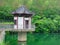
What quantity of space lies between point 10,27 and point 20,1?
838 inches

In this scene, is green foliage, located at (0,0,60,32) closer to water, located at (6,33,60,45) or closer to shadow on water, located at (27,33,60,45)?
shadow on water, located at (27,33,60,45)

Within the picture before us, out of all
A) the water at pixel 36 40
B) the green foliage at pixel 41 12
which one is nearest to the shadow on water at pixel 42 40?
the water at pixel 36 40

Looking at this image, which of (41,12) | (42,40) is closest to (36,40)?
(42,40)

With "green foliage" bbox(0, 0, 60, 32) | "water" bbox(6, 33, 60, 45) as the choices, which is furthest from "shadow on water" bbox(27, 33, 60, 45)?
"green foliage" bbox(0, 0, 60, 32)

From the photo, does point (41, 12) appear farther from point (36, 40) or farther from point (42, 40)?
point (36, 40)

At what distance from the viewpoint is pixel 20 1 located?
4944 centimetres

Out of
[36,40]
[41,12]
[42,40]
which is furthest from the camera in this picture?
[41,12]

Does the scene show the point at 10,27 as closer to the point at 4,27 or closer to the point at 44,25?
the point at 4,27

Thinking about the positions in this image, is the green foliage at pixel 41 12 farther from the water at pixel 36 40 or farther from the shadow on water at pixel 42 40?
the water at pixel 36 40

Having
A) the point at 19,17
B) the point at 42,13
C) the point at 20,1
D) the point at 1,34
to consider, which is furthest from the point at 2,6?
the point at 1,34

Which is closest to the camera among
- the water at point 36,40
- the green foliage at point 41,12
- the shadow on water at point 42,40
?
the water at point 36,40

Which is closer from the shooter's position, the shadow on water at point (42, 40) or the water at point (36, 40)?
the water at point (36, 40)

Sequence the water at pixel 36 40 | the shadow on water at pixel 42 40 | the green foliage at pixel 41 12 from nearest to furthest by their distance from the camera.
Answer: the water at pixel 36 40, the shadow on water at pixel 42 40, the green foliage at pixel 41 12

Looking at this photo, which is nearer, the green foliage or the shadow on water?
the shadow on water
